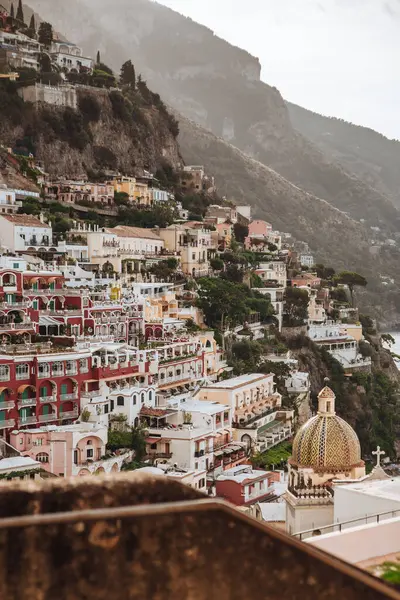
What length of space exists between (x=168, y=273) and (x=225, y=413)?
17.9 m

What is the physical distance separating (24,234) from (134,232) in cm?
1007

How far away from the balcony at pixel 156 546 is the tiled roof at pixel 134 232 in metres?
50.3

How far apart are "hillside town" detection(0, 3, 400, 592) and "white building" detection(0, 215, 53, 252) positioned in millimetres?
80

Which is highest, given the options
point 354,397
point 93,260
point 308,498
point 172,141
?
point 172,141

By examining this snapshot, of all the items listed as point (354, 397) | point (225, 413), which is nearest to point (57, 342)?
point (225, 413)

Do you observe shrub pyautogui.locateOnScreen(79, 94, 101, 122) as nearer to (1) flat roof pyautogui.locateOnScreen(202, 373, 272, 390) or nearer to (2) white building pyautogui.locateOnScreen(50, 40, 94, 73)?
(2) white building pyautogui.locateOnScreen(50, 40, 94, 73)

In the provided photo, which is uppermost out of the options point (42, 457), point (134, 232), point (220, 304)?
point (134, 232)

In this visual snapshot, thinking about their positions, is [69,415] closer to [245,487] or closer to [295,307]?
[245,487]

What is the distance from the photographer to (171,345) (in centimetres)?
3944

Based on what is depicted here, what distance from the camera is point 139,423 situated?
1271 inches

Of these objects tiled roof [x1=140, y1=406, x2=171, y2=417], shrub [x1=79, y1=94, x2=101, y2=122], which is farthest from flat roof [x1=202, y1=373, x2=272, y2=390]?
shrub [x1=79, y1=94, x2=101, y2=122]

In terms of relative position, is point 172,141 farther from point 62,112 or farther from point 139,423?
point 139,423

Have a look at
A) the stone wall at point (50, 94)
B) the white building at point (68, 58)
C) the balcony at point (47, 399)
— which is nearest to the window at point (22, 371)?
the balcony at point (47, 399)

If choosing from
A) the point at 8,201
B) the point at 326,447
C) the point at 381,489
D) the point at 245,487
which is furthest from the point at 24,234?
the point at 381,489
